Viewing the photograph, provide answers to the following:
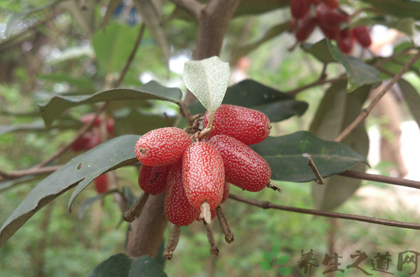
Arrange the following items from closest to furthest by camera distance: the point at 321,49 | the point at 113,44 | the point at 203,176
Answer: the point at 203,176
the point at 321,49
the point at 113,44

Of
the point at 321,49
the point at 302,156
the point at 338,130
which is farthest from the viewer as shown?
the point at 338,130

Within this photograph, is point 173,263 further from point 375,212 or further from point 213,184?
point 213,184

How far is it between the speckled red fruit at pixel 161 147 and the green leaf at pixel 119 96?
0.12m

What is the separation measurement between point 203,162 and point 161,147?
5 centimetres

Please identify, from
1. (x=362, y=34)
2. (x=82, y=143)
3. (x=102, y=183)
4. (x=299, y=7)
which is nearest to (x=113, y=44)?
(x=82, y=143)

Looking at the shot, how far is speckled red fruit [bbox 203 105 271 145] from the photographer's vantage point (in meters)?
0.37

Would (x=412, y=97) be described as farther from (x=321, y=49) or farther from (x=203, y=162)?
(x=203, y=162)

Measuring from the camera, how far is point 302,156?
1.52ft

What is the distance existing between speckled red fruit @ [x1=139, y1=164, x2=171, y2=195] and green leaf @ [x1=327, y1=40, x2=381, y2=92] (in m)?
0.33

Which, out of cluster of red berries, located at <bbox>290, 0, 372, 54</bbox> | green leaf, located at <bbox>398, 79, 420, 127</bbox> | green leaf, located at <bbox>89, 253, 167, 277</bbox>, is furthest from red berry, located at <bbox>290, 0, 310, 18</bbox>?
green leaf, located at <bbox>89, 253, 167, 277</bbox>

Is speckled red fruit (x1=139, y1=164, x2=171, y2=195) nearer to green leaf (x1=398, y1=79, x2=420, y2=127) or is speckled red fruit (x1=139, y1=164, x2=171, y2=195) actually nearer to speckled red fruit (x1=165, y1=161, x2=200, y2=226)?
speckled red fruit (x1=165, y1=161, x2=200, y2=226)

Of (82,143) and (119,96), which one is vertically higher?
(119,96)

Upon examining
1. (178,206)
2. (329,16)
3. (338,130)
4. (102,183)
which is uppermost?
(329,16)

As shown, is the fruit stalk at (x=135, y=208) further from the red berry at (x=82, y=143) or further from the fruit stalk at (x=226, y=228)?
the red berry at (x=82, y=143)
